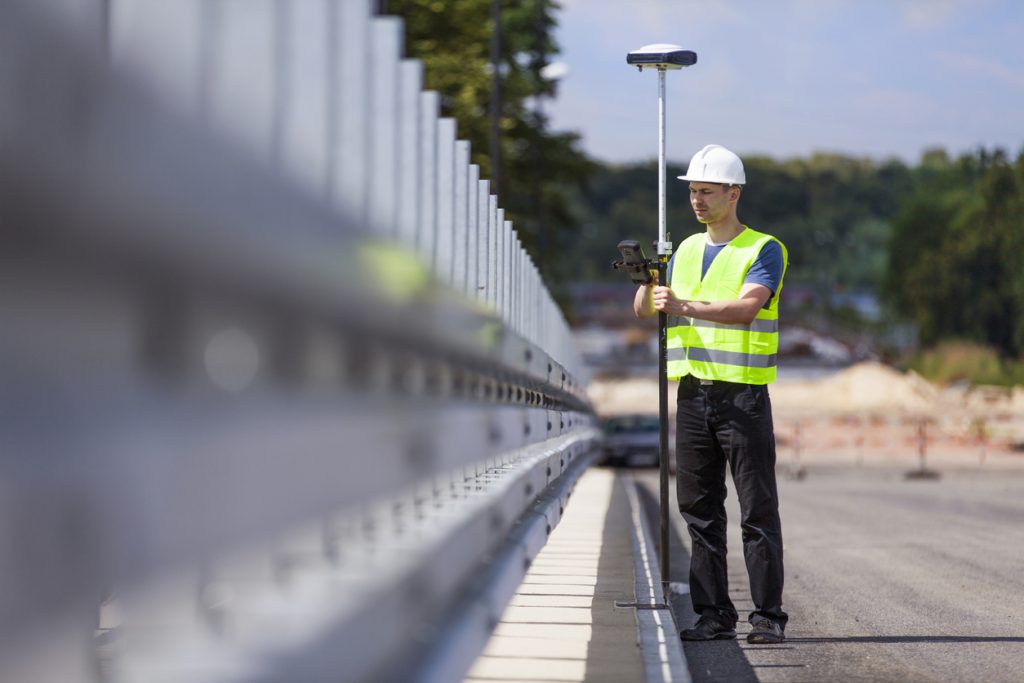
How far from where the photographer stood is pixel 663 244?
881 cm

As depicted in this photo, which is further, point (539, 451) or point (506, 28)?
point (506, 28)

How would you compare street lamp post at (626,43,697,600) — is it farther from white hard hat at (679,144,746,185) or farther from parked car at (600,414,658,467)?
parked car at (600,414,658,467)

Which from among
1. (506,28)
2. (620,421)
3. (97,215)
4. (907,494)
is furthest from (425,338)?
(506,28)

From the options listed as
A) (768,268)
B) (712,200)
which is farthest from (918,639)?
(712,200)

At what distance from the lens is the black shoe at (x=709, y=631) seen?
8.19 m

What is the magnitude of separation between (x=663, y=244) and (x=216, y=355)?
692 cm

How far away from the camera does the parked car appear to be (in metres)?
41.3

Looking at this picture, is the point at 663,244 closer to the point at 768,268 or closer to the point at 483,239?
the point at 768,268

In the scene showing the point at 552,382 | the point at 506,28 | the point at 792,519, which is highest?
the point at 506,28

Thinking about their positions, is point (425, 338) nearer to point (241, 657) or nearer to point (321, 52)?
point (321, 52)

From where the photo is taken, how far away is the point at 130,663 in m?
2.07

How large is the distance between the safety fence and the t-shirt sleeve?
414cm

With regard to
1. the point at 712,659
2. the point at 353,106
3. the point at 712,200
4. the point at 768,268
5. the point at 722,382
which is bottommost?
the point at 712,659

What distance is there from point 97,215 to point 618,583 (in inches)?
296
